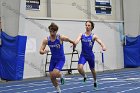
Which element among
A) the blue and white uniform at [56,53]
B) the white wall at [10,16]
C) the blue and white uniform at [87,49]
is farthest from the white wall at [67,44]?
the blue and white uniform at [56,53]

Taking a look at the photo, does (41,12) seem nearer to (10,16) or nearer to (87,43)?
(10,16)

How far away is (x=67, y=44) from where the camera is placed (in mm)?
16719

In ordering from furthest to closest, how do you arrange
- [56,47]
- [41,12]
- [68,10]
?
[68,10] → [41,12] → [56,47]

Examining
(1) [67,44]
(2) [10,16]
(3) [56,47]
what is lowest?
(1) [67,44]

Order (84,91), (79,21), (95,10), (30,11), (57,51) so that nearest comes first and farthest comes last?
(57,51) < (84,91) < (30,11) < (79,21) < (95,10)

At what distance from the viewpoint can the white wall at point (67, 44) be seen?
49.9 feet

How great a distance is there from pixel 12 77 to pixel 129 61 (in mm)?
8032

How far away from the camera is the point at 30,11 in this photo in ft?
51.5

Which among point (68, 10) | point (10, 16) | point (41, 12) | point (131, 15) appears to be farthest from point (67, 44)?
point (131, 15)

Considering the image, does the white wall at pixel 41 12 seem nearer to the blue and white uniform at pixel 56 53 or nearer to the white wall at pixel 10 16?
the white wall at pixel 10 16

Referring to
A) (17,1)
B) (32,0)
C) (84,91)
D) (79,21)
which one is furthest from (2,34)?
(84,91)

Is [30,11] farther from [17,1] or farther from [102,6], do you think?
[102,6]

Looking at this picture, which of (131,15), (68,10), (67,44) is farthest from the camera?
(131,15)

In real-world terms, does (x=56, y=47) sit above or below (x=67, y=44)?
above
